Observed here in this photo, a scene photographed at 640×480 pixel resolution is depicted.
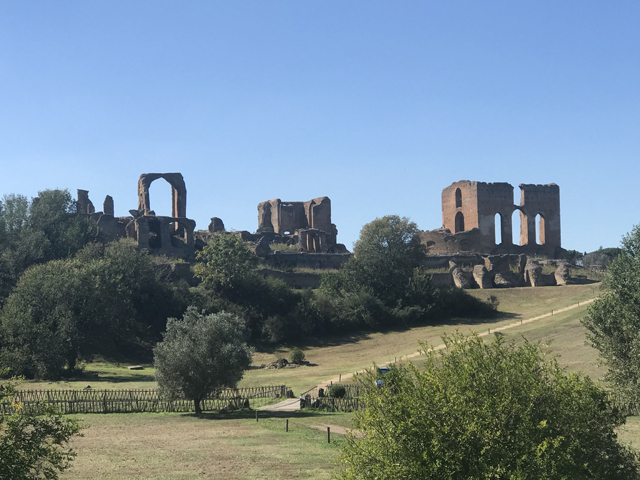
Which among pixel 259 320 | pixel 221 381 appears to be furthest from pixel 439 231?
pixel 221 381

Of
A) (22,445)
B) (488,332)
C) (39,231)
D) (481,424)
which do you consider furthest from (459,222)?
(22,445)

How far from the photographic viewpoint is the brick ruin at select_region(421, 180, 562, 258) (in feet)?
215

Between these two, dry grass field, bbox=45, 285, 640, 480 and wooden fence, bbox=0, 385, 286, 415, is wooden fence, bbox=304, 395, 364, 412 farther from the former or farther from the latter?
wooden fence, bbox=0, 385, 286, 415

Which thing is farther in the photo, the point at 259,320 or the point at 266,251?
the point at 266,251

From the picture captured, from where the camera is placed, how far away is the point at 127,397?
28.0m

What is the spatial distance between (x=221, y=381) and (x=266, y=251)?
28963 millimetres

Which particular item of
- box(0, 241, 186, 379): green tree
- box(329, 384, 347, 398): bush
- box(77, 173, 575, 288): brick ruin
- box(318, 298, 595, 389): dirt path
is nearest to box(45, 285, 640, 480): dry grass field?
box(318, 298, 595, 389): dirt path

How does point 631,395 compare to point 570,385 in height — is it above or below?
below

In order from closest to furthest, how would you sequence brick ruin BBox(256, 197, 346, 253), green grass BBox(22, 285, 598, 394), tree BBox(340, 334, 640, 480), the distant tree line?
tree BBox(340, 334, 640, 480) → green grass BBox(22, 285, 598, 394) → the distant tree line → brick ruin BBox(256, 197, 346, 253)

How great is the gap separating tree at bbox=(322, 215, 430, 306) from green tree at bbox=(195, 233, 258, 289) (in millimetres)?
5902

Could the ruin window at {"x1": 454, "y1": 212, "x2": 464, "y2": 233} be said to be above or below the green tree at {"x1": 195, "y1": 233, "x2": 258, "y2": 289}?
above

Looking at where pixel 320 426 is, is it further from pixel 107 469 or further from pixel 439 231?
pixel 439 231

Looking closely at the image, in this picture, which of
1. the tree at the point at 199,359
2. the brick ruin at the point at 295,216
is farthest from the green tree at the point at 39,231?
the tree at the point at 199,359

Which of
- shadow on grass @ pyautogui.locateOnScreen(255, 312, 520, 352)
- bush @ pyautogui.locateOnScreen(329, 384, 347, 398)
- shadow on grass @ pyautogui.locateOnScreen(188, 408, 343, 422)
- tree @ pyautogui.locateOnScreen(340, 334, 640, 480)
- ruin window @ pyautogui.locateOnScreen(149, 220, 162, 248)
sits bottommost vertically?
shadow on grass @ pyautogui.locateOnScreen(188, 408, 343, 422)
